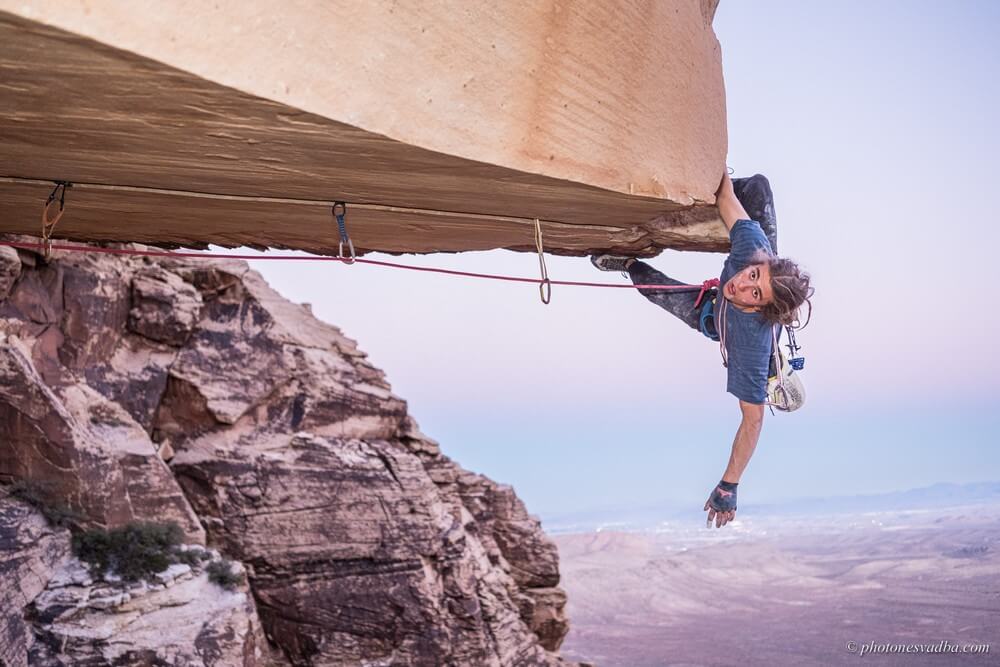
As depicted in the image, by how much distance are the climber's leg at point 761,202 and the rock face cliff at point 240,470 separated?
34.3ft

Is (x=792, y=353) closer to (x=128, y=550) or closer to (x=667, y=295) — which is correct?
(x=667, y=295)

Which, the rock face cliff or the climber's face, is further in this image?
the rock face cliff

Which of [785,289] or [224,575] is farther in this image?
[224,575]

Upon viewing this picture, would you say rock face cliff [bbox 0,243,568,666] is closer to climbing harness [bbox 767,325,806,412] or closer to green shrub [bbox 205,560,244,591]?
green shrub [bbox 205,560,244,591]

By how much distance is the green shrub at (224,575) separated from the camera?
12.8m

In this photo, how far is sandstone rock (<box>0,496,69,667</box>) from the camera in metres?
10.3

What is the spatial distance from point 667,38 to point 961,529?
6179 cm

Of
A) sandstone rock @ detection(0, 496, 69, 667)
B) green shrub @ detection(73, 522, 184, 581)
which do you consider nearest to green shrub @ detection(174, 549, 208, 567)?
green shrub @ detection(73, 522, 184, 581)

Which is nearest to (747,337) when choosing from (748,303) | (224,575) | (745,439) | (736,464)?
(748,303)

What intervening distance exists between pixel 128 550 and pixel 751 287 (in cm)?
1140

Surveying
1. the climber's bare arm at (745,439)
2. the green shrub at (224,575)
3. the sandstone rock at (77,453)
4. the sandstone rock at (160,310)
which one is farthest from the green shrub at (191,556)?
the climber's bare arm at (745,439)

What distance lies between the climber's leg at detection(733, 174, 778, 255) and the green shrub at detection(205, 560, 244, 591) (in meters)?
11.5

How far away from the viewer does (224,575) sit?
12.9 metres

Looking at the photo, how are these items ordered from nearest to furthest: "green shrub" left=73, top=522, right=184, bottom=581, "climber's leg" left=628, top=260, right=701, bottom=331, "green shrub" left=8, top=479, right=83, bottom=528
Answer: "climber's leg" left=628, top=260, right=701, bottom=331 < "green shrub" left=73, top=522, right=184, bottom=581 < "green shrub" left=8, top=479, right=83, bottom=528
